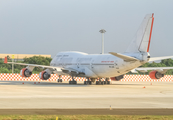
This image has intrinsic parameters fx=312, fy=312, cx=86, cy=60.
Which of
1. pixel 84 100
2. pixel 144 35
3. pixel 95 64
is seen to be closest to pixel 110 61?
pixel 95 64

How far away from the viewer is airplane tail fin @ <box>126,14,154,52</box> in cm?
3301

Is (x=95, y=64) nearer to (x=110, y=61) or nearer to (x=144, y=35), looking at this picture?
(x=110, y=61)

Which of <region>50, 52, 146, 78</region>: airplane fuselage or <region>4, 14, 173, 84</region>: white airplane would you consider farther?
<region>50, 52, 146, 78</region>: airplane fuselage

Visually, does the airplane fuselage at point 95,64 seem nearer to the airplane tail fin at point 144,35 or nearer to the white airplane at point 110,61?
the white airplane at point 110,61

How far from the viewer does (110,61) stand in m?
36.8

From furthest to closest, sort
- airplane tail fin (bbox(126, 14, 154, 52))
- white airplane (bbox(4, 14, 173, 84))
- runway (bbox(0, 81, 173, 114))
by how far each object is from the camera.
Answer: white airplane (bbox(4, 14, 173, 84))
airplane tail fin (bbox(126, 14, 154, 52))
runway (bbox(0, 81, 173, 114))

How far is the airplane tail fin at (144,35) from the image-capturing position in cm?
3301

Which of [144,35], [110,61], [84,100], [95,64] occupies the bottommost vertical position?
[84,100]

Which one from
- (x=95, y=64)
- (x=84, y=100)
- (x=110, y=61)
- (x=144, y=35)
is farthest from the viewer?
(x=95, y=64)

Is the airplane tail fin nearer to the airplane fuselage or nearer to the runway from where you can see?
the airplane fuselage

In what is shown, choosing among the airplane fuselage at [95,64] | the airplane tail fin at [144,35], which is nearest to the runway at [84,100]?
the airplane tail fin at [144,35]

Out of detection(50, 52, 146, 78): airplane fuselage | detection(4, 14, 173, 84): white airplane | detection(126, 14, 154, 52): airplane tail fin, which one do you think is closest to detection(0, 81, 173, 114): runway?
detection(4, 14, 173, 84): white airplane

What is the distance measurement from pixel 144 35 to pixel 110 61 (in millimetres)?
5564

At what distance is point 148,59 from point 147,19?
424 cm
